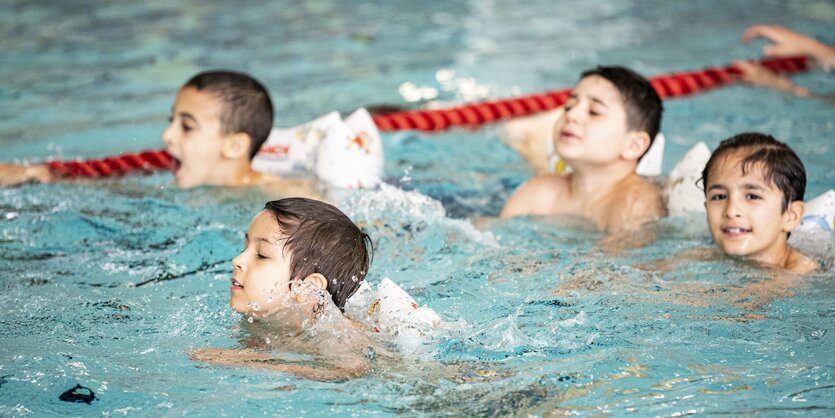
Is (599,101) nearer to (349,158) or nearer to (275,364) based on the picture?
(349,158)

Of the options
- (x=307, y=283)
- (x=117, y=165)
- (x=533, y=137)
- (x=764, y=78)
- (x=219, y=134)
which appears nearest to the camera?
(x=307, y=283)

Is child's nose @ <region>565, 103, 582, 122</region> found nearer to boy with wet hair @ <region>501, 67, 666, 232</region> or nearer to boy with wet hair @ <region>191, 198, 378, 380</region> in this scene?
boy with wet hair @ <region>501, 67, 666, 232</region>

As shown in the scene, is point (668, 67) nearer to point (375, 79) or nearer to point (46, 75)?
point (375, 79)

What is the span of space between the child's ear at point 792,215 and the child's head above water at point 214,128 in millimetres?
2317

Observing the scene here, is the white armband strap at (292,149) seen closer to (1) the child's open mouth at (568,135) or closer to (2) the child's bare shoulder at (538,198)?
(2) the child's bare shoulder at (538,198)

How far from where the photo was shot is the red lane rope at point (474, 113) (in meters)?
5.25

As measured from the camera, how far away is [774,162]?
143 inches

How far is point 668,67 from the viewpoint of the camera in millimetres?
7328

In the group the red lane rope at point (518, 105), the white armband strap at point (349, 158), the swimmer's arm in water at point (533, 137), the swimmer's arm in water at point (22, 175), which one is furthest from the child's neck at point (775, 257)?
the swimmer's arm in water at point (22, 175)

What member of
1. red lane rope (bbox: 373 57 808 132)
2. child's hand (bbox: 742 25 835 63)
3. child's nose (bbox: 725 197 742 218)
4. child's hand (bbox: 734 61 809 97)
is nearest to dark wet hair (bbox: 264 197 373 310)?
child's nose (bbox: 725 197 742 218)

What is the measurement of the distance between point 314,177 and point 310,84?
7.25ft

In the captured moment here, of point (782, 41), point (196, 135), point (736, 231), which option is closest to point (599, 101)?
point (736, 231)

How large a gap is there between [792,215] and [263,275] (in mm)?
1938

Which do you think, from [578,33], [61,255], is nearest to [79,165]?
[61,255]
